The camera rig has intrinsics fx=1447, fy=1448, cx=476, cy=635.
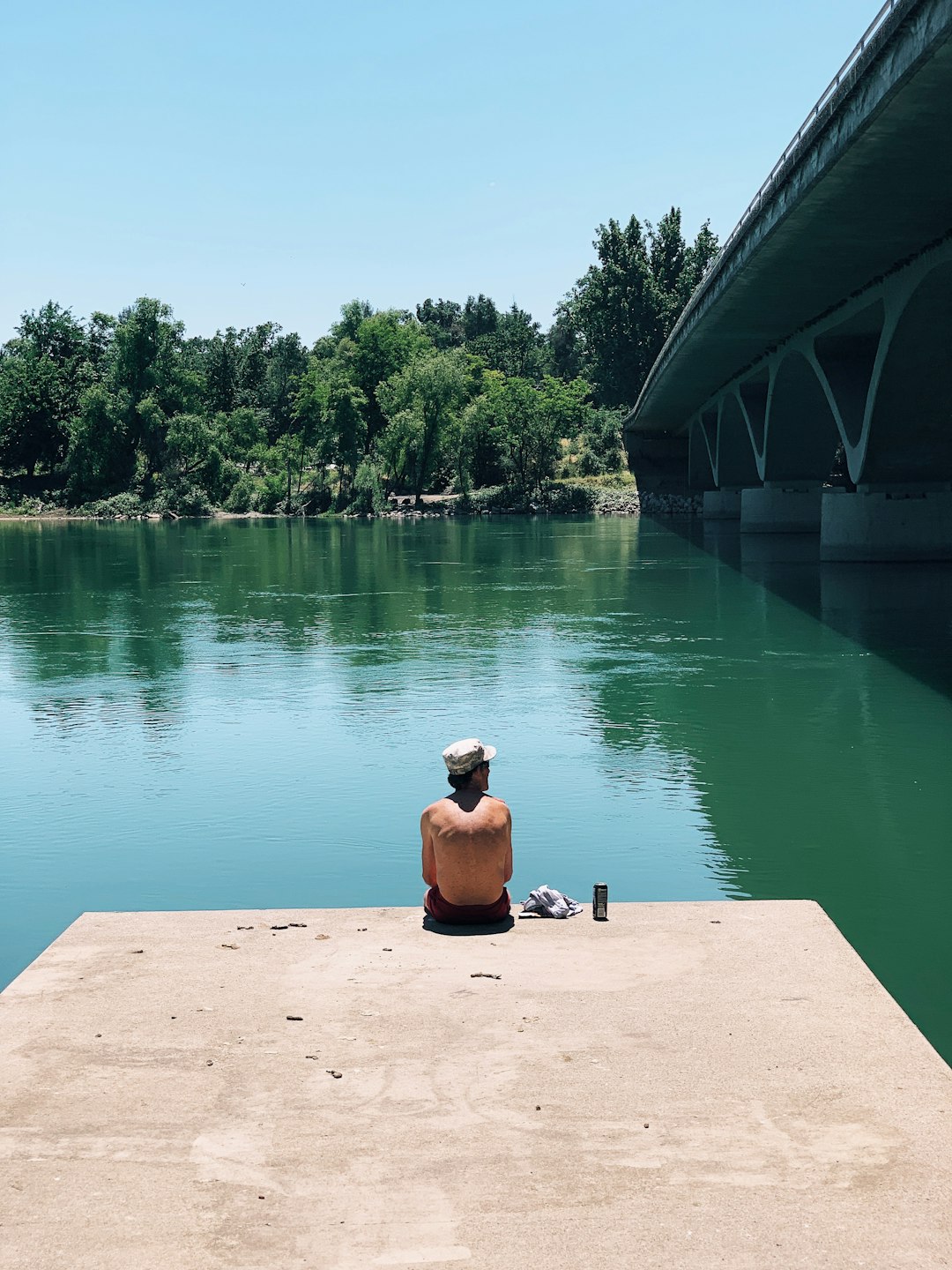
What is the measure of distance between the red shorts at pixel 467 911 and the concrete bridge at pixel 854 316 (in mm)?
13746

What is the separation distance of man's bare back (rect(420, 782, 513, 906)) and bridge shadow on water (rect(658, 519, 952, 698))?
1340 centimetres

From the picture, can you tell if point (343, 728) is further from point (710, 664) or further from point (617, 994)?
point (617, 994)

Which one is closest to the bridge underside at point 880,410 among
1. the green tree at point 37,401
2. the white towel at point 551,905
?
the white towel at point 551,905

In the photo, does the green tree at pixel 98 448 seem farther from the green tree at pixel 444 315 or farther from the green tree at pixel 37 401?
the green tree at pixel 444 315

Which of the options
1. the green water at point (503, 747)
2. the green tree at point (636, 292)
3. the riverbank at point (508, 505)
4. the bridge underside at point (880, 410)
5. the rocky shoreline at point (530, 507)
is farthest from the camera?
the green tree at point (636, 292)

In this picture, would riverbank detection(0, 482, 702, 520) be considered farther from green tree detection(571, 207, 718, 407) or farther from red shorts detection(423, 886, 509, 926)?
red shorts detection(423, 886, 509, 926)

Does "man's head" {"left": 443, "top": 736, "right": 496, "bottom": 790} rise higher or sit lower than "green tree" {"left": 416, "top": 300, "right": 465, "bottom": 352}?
lower

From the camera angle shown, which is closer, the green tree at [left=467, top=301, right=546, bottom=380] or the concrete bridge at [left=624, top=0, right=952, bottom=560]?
the concrete bridge at [left=624, top=0, right=952, bottom=560]

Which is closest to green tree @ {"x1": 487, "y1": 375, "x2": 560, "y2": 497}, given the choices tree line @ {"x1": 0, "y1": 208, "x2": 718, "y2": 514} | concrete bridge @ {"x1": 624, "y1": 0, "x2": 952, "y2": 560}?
tree line @ {"x1": 0, "y1": 208, "x2": 718, "y2": 514}

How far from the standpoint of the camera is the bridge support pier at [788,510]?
59.2 m

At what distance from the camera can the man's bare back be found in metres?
6.94

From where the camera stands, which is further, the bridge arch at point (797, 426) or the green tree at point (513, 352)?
the green tree at point (513, 352)

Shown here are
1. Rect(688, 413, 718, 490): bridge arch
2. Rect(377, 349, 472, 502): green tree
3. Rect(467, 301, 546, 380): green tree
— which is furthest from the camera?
Rect(467, 301, 546, 380): green tree

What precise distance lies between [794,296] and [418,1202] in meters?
36.1
